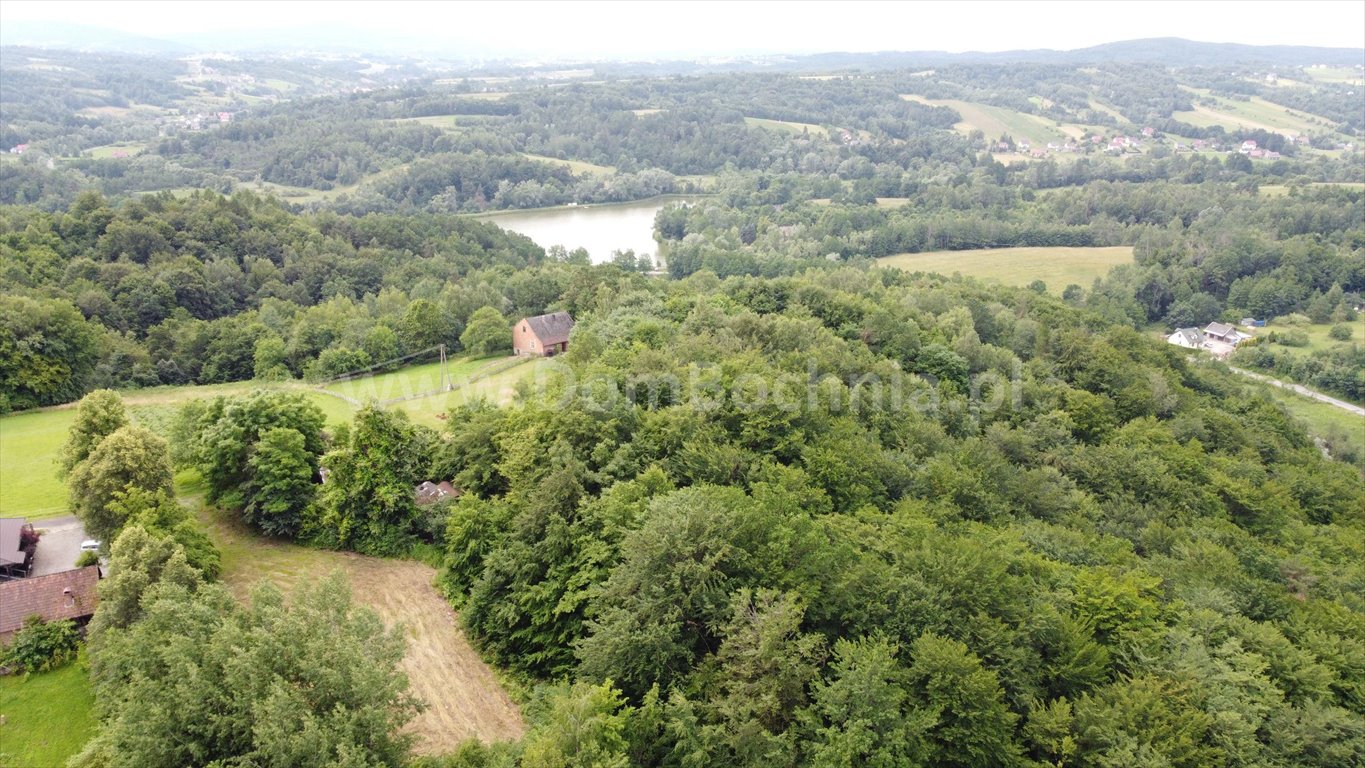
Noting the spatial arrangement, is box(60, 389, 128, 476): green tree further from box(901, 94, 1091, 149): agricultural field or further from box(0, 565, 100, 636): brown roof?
box(901, 94, 1091, 149): agricultural field

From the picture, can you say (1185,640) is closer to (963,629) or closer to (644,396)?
(963,629)

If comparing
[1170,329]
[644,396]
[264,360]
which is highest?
[644,396]

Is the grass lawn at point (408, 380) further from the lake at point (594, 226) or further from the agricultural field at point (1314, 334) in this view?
the agricultural field at point (1314, 334)

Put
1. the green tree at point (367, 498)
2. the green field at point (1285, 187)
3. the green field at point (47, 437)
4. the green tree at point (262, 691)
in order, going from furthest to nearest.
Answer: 1. the green field at point (1285, 187)
2. the green field at point (47, 437)
3. the green tree at point (367, 498)
4. the green tree at point (262, 691)

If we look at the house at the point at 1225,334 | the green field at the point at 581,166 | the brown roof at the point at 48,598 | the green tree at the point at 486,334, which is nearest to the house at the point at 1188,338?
the house at the point at 1225,334

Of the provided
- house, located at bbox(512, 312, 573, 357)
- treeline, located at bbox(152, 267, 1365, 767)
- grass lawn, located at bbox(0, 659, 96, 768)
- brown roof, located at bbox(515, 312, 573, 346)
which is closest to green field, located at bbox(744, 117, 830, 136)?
brown roof, located at bbox(515, 312, 573, 346)

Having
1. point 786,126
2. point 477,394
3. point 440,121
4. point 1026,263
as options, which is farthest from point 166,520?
point 786,126

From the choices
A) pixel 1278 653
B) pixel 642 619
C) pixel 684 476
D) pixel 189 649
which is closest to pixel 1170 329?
pixel 1278 653
